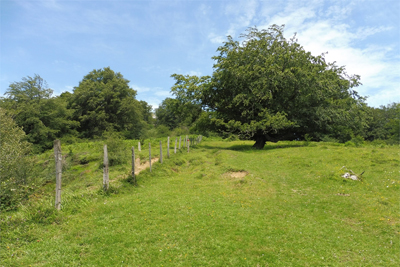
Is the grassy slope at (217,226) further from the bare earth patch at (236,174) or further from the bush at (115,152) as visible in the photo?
the bush at (115,152)

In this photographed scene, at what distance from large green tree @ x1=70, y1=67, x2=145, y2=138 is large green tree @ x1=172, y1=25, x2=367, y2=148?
96.2ft

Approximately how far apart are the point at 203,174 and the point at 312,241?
848 cm

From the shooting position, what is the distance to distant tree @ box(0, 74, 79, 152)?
41969 millimetres

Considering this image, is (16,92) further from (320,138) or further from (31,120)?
(320,138)

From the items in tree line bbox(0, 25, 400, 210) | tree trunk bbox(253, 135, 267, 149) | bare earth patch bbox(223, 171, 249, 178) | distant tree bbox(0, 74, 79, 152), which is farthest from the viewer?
distant tree bbox(0, 74, 79, 152)

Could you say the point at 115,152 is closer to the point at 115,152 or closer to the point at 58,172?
the point at 115,152

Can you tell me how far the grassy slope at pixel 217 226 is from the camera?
19.1 ft

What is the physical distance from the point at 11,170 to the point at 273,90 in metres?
22.2

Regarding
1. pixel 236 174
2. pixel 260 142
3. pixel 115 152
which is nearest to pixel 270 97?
pixel 260 142

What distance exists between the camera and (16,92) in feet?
146

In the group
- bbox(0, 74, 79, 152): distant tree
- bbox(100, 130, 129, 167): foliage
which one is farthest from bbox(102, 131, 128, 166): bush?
bbox(0, 74, 79, 152): distant tree

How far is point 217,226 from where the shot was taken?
24.4 feet

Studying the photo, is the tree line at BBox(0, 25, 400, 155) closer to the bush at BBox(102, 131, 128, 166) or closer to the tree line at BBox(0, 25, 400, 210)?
the tree line at BBox(0, 25, 400, 210)

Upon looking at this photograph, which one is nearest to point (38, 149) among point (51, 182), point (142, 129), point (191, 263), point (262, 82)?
point (142, 129)
